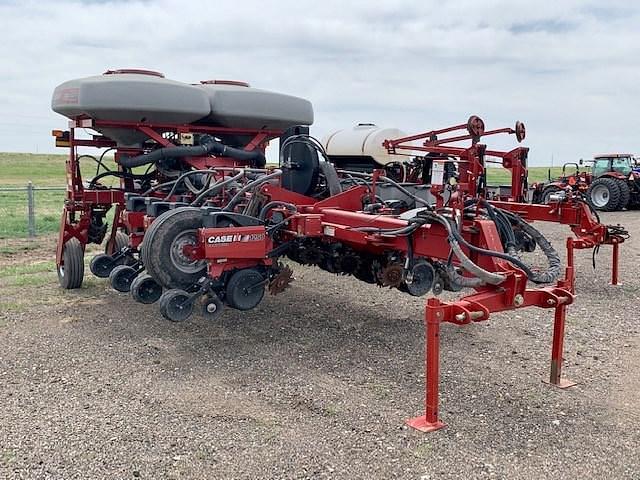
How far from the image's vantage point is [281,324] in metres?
5.61

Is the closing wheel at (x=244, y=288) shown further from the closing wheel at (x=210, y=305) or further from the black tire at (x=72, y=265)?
the black tire at (x=72, y=265)

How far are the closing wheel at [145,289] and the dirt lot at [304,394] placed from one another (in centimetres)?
44

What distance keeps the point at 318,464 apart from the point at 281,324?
8.23 feet

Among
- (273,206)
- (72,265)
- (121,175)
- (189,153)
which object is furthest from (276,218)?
(72,265)

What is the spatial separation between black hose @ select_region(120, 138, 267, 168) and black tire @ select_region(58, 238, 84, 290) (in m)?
1.04

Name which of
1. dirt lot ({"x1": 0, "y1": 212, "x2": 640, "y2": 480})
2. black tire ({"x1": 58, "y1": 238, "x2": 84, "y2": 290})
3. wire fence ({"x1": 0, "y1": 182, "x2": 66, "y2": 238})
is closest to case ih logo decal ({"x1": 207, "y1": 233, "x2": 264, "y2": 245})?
dirt lot ({"x1": 0, "y1": 212, "x2": 640, "y2": 480})

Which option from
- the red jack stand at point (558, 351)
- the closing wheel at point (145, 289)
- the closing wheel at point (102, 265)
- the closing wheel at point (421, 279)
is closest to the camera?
the red jack stand at point (558, 351)

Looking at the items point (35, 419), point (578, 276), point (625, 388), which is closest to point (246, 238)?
point (35, 419)

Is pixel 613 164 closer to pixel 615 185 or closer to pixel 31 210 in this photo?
pixel 615 185

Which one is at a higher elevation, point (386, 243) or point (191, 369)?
point (386, 243)

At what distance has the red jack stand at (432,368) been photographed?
11.0 ft

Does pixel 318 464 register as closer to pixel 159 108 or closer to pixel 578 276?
pixel 159 108

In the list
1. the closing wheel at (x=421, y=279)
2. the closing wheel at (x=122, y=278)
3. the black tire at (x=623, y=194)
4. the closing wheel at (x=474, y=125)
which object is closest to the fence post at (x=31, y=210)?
the closing wheel at (x=122, y=278)

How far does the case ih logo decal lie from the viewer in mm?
4344
